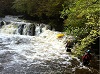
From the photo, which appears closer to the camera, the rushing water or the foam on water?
the rushing water

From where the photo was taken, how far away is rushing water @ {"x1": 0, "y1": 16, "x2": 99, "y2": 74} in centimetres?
1232

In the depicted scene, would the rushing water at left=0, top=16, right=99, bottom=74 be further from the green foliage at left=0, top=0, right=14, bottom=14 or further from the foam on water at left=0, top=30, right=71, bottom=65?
the green foliage at left=0, top=0, right=14, bottom=14

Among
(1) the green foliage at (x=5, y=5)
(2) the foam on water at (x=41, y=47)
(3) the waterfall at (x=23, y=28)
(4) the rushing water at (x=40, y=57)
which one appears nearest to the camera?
(4) the rushing water at (x=40, y=57)

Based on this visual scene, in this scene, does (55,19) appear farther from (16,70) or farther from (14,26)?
(16,70)

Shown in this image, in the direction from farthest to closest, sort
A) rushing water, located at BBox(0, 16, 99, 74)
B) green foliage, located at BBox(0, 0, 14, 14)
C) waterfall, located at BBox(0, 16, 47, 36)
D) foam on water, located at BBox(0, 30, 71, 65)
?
green foliage, located at BBox(0, 0, 14, 14), waterfall, located at BBox(0, 16, 47, 36), foam on water, located at BBox(0, 30, 71, 65), rushing water, located at BBox(0, 16, 99, 74)

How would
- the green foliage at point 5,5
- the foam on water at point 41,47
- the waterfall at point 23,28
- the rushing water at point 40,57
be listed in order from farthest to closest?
the green foliage at point 5,5, the waterfall at point 23,28, the foam on water at point 41,47, the rushing water at point 40,57

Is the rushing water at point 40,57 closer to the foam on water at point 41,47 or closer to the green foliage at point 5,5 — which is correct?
the foam on water at point 41,47

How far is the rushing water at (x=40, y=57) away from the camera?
12.3 m

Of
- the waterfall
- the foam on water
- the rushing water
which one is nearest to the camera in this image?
the rushing water

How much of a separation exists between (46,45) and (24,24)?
7.05m

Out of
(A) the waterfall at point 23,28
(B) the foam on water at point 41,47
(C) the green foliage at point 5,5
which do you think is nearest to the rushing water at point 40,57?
(B) the foam on water at point 41,47

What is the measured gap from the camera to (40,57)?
1478cm

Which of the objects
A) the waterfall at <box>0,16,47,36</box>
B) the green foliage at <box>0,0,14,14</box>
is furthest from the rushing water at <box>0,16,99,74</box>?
the green foliage at <box>0,0,14,14</box>

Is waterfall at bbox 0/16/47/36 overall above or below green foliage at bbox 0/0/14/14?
below
